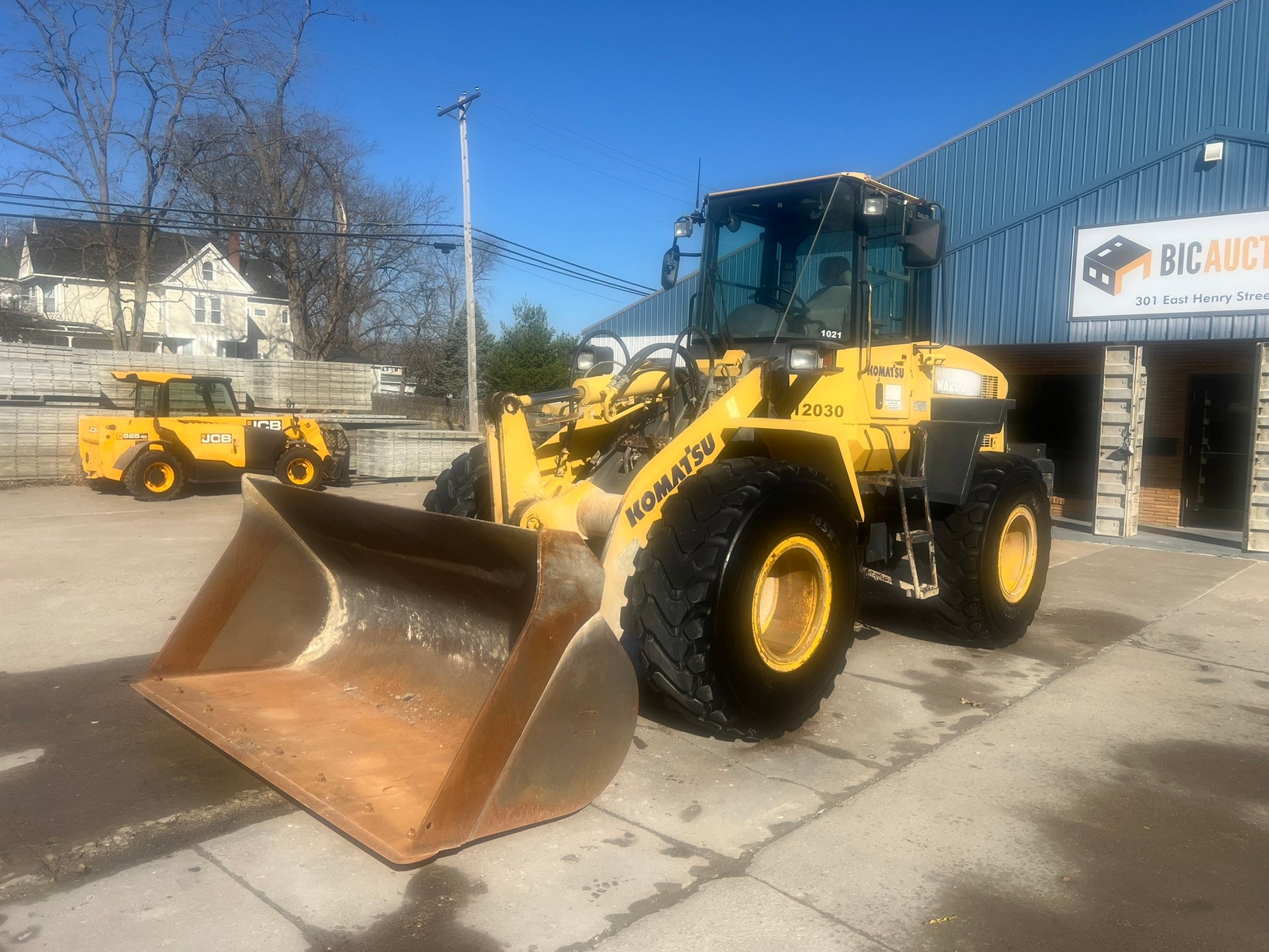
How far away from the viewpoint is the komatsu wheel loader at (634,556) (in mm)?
3482

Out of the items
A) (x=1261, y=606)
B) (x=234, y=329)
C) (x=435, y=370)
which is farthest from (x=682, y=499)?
(x=234, y=329)

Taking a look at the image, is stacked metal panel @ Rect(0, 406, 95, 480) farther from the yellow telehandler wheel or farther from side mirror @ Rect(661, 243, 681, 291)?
side mirror @ Rect(661, 243, 681, 291)

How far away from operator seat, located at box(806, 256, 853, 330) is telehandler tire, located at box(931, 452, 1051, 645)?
5.12ft

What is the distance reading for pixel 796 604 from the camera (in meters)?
4.81

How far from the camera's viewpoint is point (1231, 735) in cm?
498

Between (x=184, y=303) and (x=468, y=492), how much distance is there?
3847cm

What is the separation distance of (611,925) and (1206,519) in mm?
12884

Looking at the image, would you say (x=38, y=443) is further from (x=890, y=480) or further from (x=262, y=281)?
(x=262, y=281)

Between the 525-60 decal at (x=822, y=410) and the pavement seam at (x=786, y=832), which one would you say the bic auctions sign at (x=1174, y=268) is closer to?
the pavement seam at (x=786, y=832)

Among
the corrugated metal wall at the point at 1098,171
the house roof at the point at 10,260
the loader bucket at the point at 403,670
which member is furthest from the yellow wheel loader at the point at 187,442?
the house roof at the point at 10,260

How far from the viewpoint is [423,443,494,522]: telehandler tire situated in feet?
18.5

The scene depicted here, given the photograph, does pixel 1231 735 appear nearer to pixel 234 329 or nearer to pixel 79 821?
pixel 79 821

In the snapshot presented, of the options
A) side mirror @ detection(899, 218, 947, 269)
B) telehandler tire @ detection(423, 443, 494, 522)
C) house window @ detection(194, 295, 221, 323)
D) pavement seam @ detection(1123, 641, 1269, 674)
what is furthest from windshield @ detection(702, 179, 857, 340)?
house window @ detection(194, 295, 221, 323)

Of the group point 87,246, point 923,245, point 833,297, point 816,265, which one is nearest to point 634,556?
point 833,297
